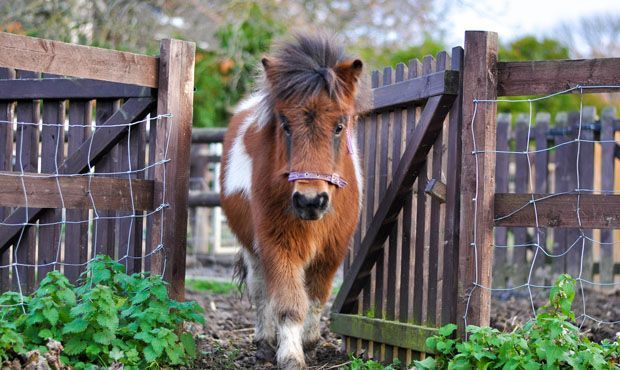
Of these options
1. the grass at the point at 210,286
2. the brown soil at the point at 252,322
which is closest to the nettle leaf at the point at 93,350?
the brown soil at the point at 252,322

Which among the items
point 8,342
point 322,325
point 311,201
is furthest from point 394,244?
point 8,342

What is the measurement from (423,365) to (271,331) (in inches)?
63.2

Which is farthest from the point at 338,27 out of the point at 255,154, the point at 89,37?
the point at 255,154

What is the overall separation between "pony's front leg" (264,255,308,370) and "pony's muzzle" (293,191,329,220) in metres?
0.58

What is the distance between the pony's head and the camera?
15.7ft

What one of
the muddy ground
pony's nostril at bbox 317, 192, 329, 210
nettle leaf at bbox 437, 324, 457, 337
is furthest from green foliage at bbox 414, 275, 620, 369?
the muddy ground

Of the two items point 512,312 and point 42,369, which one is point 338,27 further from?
point 42,369

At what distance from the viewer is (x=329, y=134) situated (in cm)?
502

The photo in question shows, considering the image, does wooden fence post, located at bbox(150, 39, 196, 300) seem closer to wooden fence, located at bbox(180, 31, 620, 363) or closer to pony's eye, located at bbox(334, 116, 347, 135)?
pony's eye, located at bbox(334, 116, 347, 135)

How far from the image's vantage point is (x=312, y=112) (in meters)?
5.01

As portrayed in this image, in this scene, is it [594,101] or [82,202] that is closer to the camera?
[82,202]

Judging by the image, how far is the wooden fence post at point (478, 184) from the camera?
474cm

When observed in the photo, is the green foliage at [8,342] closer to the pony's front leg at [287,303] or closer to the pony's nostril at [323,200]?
the pony's front leg at [287,303]

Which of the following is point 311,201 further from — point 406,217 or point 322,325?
point 322,325
